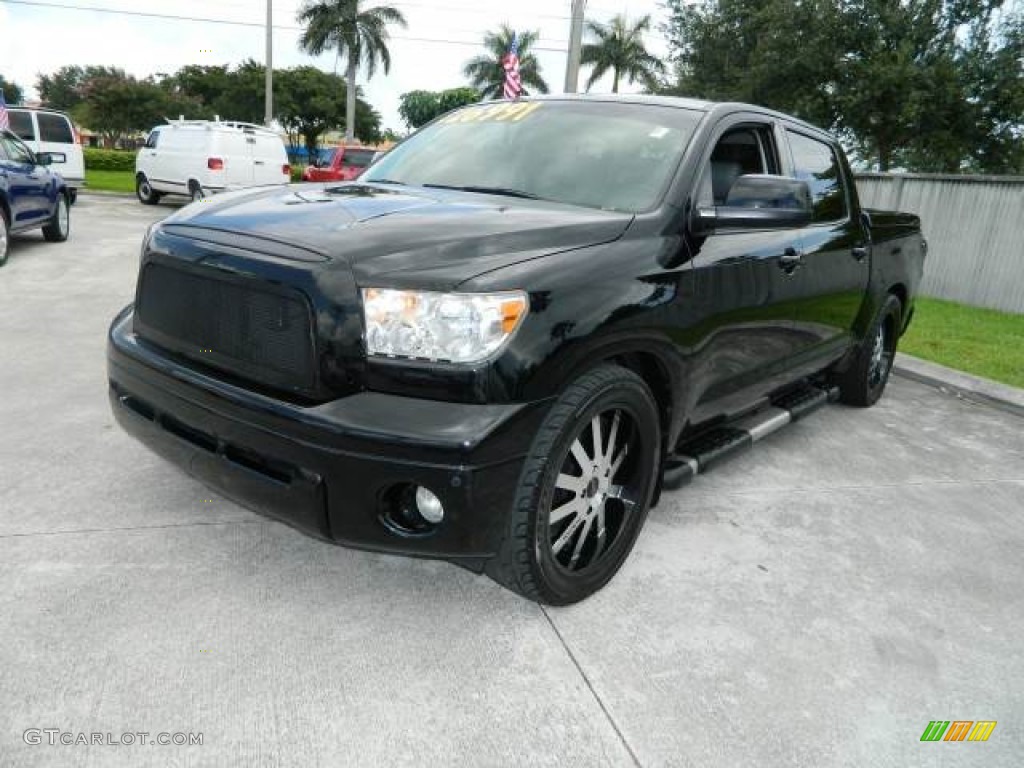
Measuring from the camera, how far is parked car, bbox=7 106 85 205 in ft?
54.4

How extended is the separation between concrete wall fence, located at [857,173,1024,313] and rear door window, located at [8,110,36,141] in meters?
16.2

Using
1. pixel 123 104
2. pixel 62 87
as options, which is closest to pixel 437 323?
pixel 123 104

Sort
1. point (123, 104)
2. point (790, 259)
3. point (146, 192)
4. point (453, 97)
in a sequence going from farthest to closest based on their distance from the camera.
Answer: point (453, 97), point (123, 104), point (146, 192), point (790, 259)

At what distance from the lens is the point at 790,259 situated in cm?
362

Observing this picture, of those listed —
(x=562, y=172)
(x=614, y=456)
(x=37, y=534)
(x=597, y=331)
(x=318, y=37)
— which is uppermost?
(x=318, y=37)

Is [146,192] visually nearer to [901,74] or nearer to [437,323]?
[901,74]

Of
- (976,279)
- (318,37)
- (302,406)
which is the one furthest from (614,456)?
(318,37)

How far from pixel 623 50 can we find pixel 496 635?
47.8m

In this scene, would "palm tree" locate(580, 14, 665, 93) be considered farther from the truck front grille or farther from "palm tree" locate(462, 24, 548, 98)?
the truck front grille

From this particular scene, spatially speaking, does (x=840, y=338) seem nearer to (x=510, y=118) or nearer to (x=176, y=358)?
(x=510, y=118)

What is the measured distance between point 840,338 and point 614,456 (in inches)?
93.0

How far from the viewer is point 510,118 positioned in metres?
3.66

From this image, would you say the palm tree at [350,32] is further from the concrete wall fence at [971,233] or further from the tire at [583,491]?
the tire at [583,491]

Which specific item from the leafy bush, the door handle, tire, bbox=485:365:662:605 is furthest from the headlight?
the leafy bush
